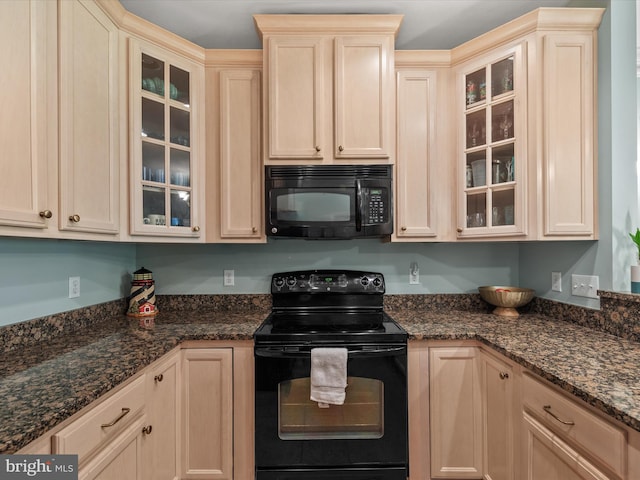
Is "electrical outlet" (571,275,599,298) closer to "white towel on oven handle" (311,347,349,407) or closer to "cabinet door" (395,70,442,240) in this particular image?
"cabinet door" (395,70,442,240)

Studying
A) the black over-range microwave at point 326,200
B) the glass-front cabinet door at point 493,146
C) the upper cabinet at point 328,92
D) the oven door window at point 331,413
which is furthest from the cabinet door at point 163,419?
the glass-front cabinet door at point 493,146

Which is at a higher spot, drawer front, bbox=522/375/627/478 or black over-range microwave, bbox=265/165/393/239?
black over-range microwave, bbox=265/165/393/239

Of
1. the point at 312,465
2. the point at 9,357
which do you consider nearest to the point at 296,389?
the point at 312,465

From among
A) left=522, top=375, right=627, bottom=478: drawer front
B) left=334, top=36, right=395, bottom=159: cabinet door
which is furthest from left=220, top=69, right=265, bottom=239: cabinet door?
left=522, top=375, right=627, bottom=478: drawer front

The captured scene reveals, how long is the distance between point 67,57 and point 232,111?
85 cm

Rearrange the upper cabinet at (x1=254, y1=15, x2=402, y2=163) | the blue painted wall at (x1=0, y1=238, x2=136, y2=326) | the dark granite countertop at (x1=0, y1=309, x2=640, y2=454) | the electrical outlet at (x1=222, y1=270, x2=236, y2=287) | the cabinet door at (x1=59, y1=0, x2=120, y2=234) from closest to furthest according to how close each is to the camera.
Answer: the dark granite countertop at (x1=0, y1=309, x2=640, y2=454), the cabinet door at (x1=59, y1=0, x2=120, y2=234), the blue painted wall at (x1=0, y1=238, x2=136, y2=326), the upper cabinet at (x1=254, y1=15, x2=402, y2=163), the electrical outlet at (x1=222, y1=270, x2=236, y2=287)

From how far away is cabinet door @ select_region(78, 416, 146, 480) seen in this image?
3.28 feet

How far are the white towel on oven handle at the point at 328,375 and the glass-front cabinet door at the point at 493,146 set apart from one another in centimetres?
106

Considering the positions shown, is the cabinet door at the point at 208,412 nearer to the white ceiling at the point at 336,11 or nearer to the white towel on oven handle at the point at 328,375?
the white towel on oven handle at the point at 328,375

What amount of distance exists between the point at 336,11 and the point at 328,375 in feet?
6.47

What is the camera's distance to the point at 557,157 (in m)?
1.68

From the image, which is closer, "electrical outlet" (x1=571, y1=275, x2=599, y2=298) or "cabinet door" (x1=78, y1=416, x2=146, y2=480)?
"cabinet door" (x1=78, y1=416, x2=146, y2=480)

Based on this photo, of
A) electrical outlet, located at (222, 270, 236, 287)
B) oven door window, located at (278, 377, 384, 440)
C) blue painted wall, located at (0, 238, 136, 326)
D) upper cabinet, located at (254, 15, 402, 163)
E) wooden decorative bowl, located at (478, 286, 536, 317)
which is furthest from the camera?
electrical outlet, located at (222, 270, 236, 287)

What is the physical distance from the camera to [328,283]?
2180 mm
